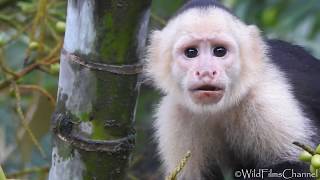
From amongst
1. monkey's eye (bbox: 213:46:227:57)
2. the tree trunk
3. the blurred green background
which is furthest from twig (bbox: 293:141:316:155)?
the blurred green background

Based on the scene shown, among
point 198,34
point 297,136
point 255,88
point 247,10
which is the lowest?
point 297,136

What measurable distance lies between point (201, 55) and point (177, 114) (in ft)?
0.89

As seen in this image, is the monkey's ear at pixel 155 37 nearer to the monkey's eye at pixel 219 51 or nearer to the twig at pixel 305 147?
the monkey's eye at pixel 219 51

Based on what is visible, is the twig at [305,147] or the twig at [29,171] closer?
the twig at [305,147]

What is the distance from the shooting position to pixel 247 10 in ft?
8.38

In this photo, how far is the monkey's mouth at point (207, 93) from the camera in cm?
170

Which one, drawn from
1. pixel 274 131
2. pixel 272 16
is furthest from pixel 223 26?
pixel 272 16

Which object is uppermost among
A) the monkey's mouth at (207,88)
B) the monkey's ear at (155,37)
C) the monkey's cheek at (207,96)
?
the monkey's ear at (155,37)

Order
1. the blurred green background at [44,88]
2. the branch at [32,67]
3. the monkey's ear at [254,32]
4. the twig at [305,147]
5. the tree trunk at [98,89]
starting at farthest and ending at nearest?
the blurred green background at [44,88], the monkey's ear at [254,32], the branch at [32,67], the tree trunk at [98,89], the twig at [305,147]

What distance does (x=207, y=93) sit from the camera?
1.71m

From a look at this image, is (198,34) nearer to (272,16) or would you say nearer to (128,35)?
(128,35)

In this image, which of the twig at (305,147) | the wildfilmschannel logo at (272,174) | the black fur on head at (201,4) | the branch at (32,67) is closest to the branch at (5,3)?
the branch at (32,67)

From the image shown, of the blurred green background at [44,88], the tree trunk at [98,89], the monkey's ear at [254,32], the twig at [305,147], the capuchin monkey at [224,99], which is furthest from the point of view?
the blurred green background at [44,88]

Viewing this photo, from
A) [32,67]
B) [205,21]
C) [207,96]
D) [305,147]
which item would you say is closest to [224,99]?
[207,96]
